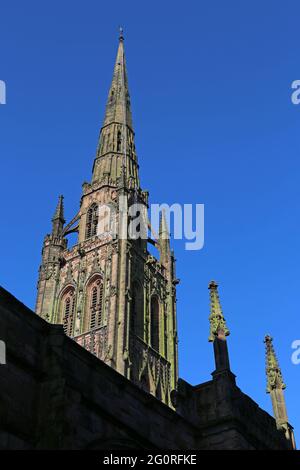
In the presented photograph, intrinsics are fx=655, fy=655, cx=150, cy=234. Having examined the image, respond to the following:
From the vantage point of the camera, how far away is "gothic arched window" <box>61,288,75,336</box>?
164ft

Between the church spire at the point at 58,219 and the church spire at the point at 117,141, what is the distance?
12.2 ft

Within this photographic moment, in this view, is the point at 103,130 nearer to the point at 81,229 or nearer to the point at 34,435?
the point at 81,229

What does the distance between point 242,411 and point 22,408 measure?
5946 millimetres

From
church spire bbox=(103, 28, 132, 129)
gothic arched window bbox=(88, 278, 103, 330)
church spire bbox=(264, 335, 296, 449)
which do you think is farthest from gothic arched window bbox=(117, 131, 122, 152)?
church spire bbox=(264, 335, 296, 449)

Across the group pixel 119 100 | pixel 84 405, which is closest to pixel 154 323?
pixel 119 100

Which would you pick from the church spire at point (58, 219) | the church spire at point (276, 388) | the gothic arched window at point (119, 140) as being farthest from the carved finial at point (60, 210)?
the church spire at point (276, 388)

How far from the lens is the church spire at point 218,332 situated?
14992 mm

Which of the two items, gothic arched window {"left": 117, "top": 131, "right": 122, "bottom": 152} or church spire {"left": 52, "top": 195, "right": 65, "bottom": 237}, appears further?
gothic arched window {"left": 117, "top": 131, "right": 122, "bottom": 152}

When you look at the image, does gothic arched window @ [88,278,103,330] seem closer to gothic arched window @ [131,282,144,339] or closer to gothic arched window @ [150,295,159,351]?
gothic arched window @ [131,282,144,339]

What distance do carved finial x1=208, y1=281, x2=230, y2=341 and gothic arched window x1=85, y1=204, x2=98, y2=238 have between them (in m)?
39.4

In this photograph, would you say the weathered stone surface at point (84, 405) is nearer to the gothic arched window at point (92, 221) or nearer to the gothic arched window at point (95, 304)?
the gothic arched window at point (95, 304)

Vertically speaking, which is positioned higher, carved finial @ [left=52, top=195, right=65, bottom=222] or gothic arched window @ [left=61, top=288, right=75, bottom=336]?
carved finial @ [left=52, top=195, right=65, bottom=222]
